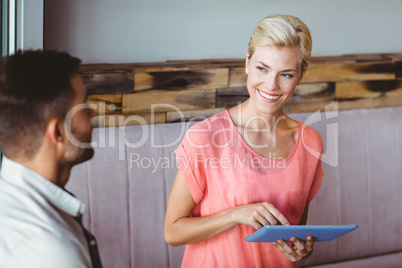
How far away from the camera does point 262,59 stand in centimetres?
152

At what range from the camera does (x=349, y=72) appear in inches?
99.7

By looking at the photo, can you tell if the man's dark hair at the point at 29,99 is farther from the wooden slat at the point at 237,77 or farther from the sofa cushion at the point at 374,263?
the sofa cushion at the point at 374,263

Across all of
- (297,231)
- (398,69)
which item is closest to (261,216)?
(297,231)

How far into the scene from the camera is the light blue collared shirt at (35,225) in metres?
0.82

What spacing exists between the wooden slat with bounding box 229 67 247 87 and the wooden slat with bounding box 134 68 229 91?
0.02 m

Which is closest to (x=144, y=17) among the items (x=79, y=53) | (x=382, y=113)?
(x=79, y=53)

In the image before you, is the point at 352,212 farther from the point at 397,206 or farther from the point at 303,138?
the point at 303,138

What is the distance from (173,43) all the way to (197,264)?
1.04m

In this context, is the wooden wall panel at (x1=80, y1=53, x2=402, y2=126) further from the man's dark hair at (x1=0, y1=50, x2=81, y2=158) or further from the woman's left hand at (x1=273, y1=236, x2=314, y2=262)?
the man's dark hair at (x1=0, y1=50, x2=81, y2=158)

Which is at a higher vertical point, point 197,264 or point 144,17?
point 144,17

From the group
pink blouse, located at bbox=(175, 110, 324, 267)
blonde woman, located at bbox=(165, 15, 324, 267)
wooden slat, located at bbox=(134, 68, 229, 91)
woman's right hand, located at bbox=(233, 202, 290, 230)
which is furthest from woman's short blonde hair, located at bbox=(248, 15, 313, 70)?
wooden slat, located at bbox=(134, 68, 229, 91)

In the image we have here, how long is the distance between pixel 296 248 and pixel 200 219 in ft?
0.95

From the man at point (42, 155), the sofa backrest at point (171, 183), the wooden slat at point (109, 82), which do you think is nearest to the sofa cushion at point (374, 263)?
the sofa backrest at point (171, 183)

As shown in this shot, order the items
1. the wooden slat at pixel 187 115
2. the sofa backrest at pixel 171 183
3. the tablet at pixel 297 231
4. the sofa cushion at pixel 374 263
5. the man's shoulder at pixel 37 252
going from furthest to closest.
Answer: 1. the sofa cushion at pixel 374 263
2. the wooden slat at pixel 187 115
3. the sofa backrest at pixel 171 183
4. the tablet at pixel 297 231
5. the man's shoulder at pixel 37 252
